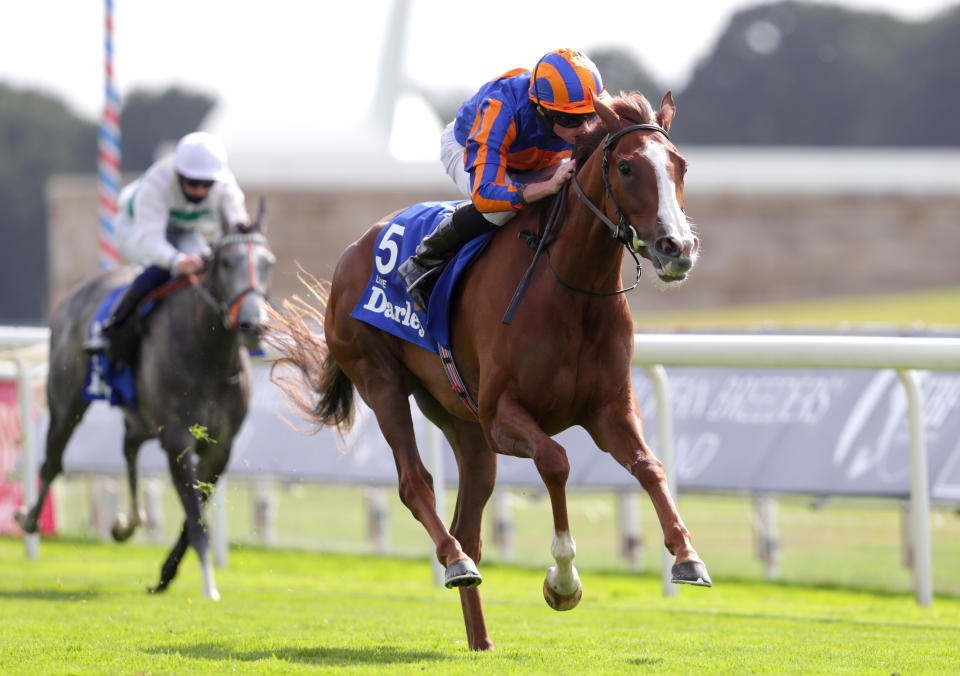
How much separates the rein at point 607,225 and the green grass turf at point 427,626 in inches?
44.6

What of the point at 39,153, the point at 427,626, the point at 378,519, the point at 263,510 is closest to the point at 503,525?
the point at 378,519

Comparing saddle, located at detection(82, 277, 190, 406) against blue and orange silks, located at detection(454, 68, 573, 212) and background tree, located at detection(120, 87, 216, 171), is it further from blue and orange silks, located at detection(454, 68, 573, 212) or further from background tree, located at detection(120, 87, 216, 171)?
background tree, located at detection(120, 87, 216, 171)

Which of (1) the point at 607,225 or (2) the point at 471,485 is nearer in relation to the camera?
(1) the point at 607,225

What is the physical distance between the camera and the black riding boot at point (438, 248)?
15.9 feet

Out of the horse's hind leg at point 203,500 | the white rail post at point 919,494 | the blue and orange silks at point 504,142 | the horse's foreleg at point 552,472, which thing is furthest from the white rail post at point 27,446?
the white rail post at point 919,494

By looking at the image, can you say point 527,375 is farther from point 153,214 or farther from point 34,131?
point 34,131

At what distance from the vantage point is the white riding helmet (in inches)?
279

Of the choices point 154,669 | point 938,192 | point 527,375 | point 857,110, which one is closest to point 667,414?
point 527,375

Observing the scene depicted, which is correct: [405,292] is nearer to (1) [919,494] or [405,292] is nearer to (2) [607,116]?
(2) [607,116]

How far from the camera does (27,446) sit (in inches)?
340

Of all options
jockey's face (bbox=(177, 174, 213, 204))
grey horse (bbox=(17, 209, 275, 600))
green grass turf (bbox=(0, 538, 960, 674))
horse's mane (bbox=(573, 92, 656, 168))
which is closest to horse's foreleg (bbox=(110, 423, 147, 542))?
green grass turf (bbox=(0, 538, 960, 674))

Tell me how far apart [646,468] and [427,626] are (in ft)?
5.05

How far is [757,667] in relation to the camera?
4191 mm

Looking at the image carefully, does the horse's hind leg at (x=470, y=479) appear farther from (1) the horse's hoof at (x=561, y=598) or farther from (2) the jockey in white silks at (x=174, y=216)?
(2) the jockey in white silks at (x=174, y=216)
